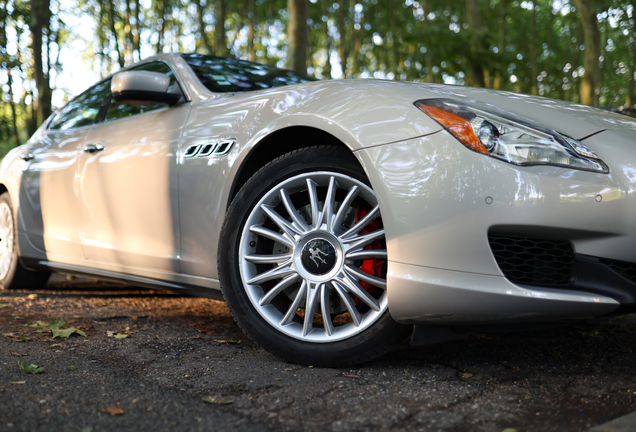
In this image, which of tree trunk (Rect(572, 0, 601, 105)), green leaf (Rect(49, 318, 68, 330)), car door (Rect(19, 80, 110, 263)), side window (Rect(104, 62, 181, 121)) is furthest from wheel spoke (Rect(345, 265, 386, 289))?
tree trunk (Rect(572, 0, 601, 105))

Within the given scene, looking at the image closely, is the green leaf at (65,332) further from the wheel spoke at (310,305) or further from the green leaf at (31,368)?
the wheel spoke at (310,305)

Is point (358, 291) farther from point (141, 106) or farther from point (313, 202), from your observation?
point (141, 106)

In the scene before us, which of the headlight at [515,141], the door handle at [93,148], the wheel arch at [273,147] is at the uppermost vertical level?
the headlight at [515,141]

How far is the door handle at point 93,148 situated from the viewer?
3087mm

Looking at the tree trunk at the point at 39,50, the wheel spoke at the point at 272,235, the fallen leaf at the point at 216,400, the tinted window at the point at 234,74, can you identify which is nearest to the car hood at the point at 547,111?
the wheel spoke at the point at 272,235

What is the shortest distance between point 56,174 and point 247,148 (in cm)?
170

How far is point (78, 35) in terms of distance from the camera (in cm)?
2948

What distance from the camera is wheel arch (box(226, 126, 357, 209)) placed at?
2.31 m

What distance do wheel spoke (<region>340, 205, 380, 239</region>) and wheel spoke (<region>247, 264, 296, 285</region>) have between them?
0.27 metres

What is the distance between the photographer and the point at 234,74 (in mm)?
3090

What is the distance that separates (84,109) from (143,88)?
1.16 m

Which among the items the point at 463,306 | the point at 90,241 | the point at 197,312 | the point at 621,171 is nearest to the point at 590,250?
the point at 621,171

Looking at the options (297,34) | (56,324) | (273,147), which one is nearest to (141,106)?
(273,147)

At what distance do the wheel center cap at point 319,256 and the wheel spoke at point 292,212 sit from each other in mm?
74
